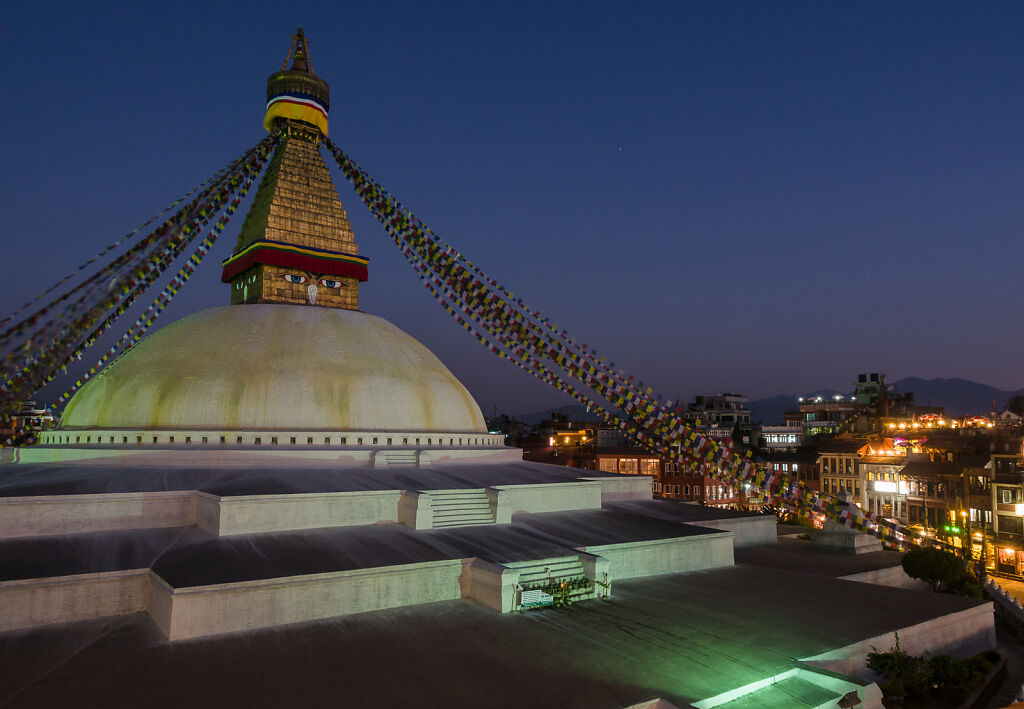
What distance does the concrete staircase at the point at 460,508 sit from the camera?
11609 mm

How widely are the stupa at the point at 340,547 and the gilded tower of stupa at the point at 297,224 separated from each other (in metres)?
0.07

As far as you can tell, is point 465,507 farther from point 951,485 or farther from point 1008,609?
point 951,485

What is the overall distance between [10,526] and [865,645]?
470 inches

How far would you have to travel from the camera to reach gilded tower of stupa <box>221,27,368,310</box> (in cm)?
1614

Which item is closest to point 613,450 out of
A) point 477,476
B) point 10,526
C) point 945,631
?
point 477,476

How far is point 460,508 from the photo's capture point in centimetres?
1194

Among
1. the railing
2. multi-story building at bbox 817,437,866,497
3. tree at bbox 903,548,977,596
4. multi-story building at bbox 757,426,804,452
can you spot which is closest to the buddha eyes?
tree at bbox 903,548,977,596

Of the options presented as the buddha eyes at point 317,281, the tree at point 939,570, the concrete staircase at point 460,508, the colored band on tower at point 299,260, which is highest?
the colored band on tower at point 299,260

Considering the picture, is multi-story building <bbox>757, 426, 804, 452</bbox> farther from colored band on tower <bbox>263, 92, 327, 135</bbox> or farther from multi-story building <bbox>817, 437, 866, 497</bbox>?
colored band on tower <bbox>263, 92, 327, 135</bbox>

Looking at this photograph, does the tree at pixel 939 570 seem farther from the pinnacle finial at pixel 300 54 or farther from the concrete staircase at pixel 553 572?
the pinnacle finial at pixel 300 54

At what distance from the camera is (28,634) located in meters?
7.80

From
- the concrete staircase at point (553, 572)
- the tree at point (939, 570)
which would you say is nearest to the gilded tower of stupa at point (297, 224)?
the concrete staircase at point (553, 572)

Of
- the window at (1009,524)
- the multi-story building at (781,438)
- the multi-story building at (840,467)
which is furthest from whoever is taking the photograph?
the multi-story building at (781,438)

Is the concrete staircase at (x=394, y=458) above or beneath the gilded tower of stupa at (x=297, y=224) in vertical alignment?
beneath
